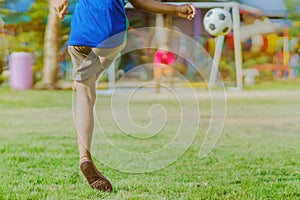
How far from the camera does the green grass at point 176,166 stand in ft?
5.98

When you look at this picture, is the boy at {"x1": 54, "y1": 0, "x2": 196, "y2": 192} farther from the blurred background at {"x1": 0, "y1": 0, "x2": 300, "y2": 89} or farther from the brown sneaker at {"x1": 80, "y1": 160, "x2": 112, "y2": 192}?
the blurred background at {"x1": 0, "y1": 0, "x2": 300, "y2": 89}

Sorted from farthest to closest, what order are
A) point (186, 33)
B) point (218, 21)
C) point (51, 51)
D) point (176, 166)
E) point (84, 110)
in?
point (186, 33) → point (51, 51) → point (218, 21) → point (176, 166) → point (84, 110)

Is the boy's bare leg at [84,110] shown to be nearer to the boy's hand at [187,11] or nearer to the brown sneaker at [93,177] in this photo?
the brown sneaker at [93,177]

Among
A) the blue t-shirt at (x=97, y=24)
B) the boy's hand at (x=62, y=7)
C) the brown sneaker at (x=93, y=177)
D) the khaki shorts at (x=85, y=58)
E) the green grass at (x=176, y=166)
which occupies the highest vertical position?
the boy's hand at (x=62, y=7)

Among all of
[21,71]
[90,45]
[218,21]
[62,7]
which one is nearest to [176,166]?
[90,45]

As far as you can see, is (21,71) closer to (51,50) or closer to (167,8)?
(51,50)

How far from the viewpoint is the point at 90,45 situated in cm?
174

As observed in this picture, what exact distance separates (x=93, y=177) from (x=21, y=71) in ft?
20.1

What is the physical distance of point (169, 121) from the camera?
4.27 meters

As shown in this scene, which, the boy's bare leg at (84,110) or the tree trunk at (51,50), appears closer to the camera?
the boy's bare leg at (84,110)

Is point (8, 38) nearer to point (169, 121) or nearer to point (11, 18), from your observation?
point (11, 18)

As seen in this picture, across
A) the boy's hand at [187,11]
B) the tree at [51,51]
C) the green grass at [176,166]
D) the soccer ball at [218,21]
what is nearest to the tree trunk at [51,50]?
the tree at [51,51]

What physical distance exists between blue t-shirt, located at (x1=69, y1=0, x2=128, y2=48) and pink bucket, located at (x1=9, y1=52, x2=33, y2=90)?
6058 mm

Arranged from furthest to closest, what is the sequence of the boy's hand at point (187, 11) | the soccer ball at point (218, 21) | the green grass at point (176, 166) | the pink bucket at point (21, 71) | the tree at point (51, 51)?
1. the tree at point (51, 51)
2. the pink bucket at point (21, 71)
3. the soccer ball at point (218, 21)
4. the green grass at point (176, 166)
5. the boy's hand at point (187, 11)
